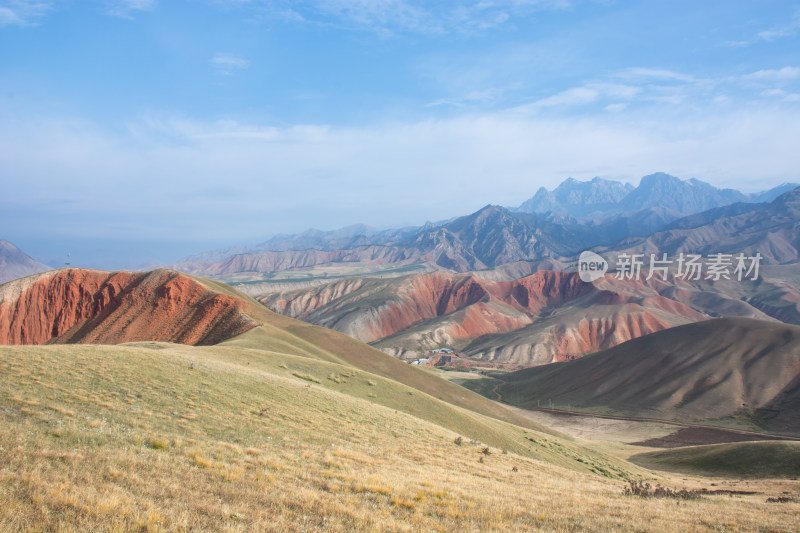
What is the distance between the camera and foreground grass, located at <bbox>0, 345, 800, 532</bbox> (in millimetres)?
8258

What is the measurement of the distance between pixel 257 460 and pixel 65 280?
92.9 m

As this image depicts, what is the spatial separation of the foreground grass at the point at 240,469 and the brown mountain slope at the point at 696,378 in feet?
242

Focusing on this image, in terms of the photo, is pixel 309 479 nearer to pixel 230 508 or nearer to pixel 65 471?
pixel 230 508

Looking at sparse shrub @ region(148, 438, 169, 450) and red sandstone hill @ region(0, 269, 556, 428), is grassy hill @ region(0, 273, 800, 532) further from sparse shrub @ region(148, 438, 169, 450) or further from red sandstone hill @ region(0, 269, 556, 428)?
red sandstone hill @ region(0, 269, 556, 428)

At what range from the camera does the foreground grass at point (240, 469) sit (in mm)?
8258

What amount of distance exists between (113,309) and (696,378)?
110475 mm

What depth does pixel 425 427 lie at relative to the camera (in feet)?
86.5

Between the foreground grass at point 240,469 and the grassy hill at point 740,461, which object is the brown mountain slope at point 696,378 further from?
the foreground grass at point 240,469

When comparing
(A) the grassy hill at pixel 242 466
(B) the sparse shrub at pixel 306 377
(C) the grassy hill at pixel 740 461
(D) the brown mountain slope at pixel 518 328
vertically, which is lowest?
(D) the brown mountain slope at pixel 518 328

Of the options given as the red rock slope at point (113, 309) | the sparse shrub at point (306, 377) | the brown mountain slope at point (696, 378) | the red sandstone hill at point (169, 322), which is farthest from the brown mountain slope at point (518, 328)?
the sparse shrub at point (306, 377)

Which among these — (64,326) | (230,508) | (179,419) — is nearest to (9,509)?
(230,508)

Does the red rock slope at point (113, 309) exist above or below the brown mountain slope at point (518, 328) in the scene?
above

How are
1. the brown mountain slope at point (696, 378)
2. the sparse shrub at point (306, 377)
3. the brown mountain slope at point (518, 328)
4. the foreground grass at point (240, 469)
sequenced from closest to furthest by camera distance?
1. the foreground grass at point (240, 469)
2. the sparse shrub at point (306, 377)
3. the brown mountain slope at point (696, 378)
4. the brown mountain slope at point (518, 328)

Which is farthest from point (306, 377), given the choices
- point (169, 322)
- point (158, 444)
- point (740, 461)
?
point (169, 322)
